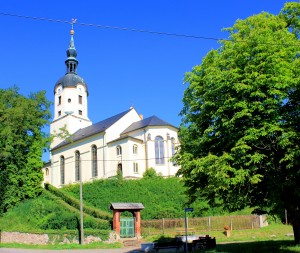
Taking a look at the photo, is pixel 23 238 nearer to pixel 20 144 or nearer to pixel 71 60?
pixel 20 144

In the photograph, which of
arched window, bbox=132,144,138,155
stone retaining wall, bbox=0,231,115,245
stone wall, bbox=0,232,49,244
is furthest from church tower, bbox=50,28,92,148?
stone retaining wall, bbox=0,231,115,245

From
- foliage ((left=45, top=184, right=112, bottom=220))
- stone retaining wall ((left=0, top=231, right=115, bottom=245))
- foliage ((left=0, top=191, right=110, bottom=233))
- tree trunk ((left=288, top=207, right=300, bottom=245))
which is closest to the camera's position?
tree trunk ((left=288, top=207, right=300, bottom=245))

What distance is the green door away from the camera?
28497 mm

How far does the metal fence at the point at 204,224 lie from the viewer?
29109mm

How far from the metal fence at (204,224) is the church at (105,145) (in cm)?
1177

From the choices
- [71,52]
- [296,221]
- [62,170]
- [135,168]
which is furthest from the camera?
[71,52]

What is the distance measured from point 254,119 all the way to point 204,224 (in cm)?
1751

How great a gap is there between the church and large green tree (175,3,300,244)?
26.2 meters

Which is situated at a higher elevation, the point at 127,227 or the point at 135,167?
the point at 135,167

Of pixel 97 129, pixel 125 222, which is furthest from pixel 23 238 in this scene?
pixel 97 129

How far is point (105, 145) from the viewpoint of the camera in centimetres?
5172

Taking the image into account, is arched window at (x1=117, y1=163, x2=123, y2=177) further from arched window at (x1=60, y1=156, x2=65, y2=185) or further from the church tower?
the church tower

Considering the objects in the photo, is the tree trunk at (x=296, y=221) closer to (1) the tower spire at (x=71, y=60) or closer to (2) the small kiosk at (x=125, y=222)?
(2) the small kiosk at (x=125, y=222)

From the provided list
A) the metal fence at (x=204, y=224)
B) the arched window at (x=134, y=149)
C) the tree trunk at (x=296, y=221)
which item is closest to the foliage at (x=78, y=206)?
the metal fence at (x=204, y=224)
